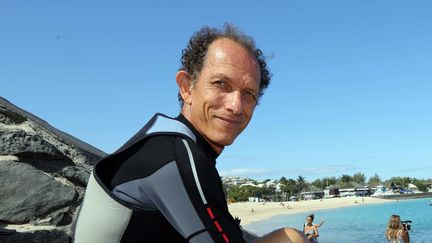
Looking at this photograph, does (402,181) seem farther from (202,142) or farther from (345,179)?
(202,142)

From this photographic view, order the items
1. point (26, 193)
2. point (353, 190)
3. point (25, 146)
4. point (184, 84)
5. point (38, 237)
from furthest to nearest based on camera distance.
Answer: point (353, 190)
point (25, 146)
point (26, 193)
point (38, 237)
point (184, 84)

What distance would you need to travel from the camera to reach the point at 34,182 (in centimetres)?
264

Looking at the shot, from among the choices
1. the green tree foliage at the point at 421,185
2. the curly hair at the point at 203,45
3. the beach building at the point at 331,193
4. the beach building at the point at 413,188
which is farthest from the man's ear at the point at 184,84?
the green tree foliage at the point at 421,185

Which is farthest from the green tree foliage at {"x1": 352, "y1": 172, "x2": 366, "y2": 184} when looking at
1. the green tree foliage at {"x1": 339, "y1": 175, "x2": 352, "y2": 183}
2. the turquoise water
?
the turquoise water

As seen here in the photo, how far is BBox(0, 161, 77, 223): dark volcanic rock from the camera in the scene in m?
2.54

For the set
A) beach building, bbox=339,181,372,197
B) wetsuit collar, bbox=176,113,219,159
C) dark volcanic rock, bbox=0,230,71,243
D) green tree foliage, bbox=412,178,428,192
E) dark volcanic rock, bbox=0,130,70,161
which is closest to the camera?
wetsuit collar, bbox=176,113,219,159

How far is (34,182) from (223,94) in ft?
5.02

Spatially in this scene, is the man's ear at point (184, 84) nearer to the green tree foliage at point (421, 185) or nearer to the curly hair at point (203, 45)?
the curly hair at point (203, 45)

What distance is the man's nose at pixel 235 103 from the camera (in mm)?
1631

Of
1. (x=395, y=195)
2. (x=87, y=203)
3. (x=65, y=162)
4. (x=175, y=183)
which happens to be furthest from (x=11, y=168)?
(x=395, y=195)

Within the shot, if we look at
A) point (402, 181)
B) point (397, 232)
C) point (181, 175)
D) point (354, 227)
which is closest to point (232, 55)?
point (181, 175)

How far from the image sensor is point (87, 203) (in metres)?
1.45

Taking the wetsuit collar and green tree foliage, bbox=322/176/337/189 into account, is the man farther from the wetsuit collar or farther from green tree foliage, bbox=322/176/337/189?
green tree foliage, bbox=322/176/337/189

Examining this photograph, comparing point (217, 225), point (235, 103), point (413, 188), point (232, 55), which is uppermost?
point (413, 188)
